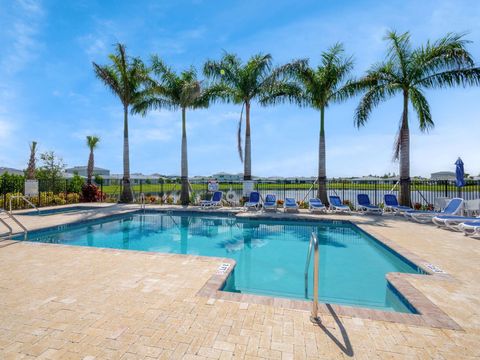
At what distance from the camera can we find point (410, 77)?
1148 centimetres

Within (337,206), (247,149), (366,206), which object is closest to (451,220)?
(366,206)

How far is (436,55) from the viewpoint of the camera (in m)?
10.9

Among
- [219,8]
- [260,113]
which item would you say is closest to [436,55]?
[260,113]

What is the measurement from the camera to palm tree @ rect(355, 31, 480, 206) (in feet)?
34.9

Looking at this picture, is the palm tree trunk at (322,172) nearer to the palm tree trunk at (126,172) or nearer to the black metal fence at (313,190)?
the black metal fence at (313,190)

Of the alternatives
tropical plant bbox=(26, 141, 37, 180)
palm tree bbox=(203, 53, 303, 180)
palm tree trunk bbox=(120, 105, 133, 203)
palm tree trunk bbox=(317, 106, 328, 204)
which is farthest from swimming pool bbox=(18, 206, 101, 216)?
palm tree trunk bbox=(317, 106, 328, 204)

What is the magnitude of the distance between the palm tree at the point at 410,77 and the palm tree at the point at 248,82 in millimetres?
3885

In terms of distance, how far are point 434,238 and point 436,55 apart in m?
8.67

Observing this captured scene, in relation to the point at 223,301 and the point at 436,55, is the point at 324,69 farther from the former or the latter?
the point at 223,301

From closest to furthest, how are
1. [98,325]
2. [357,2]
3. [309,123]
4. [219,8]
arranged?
[98,325] < [357,2] < [219,8] < [309,123]

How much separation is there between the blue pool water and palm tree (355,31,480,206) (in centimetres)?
548

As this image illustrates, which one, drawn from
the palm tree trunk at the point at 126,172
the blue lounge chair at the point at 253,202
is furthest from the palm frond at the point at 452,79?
the palm tree trunk at the point at 126,172

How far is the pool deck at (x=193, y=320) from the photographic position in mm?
2443

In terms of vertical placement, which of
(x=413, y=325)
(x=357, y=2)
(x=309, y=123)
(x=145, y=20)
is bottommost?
(x=413, y=325)
